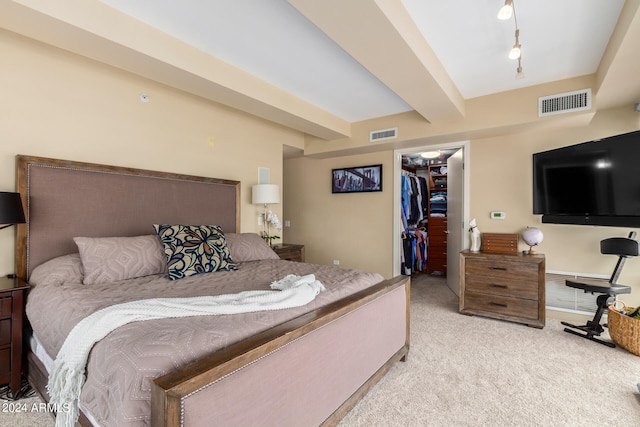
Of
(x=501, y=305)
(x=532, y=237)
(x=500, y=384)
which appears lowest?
(x=500, y=384)

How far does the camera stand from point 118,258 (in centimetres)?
218

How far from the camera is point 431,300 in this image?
4.07 meters

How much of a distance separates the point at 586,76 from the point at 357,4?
8.75 feet

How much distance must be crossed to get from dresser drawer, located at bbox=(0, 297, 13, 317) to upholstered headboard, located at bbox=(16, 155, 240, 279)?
439 millimetres

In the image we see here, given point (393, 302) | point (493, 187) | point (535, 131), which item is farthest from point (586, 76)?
point (393, 302)

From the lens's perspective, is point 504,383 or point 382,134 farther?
point 382,134

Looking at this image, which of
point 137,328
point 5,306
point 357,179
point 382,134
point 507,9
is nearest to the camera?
point 137,328

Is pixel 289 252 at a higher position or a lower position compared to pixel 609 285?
higher

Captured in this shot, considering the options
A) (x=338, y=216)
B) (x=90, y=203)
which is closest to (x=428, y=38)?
(x=90, y=203)

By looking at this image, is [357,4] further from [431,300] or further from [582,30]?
[431,300]

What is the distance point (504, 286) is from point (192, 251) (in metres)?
3.17

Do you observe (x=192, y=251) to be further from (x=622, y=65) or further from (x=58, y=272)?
(x=622, y=65)

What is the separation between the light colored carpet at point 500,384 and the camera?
1715 mm

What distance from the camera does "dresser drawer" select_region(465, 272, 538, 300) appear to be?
10.3ft
